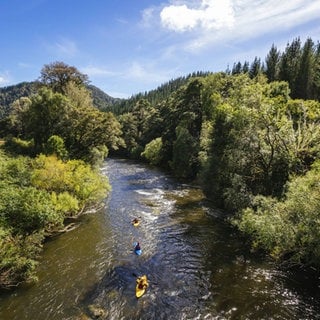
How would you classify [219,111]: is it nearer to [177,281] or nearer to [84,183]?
[84,183]

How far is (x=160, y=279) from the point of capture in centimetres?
1909

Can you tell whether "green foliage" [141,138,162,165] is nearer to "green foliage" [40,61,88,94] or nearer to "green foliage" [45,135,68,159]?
"green foliage" [40,61,88,94]

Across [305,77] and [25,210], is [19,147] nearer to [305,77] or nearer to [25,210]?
[25,210]

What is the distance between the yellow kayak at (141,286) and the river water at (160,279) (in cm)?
28

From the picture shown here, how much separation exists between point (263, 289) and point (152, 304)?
7.22m

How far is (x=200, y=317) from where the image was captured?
15320mm

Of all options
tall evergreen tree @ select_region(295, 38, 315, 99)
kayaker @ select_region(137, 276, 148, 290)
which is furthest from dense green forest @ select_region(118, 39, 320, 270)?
tall evergreen tree @ select_region(295, 38, 315, 99)

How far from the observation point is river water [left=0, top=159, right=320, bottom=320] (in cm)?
1584

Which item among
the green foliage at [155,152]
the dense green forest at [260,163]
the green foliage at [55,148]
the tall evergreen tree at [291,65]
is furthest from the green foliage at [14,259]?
the tall evergreen tree at [291,65]

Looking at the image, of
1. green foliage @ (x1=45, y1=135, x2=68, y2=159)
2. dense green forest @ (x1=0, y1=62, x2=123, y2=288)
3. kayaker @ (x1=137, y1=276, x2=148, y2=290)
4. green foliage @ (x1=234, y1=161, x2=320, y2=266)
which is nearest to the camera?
green foliage @ (x1=234, y1=161, x2=320, y2=266)

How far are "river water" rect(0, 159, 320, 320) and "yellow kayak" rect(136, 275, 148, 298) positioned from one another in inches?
11.2

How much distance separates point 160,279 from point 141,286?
1806 mm

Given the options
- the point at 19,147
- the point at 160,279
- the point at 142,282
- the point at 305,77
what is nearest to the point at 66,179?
the point at 142,282

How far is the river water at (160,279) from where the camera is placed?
15.8 metres
